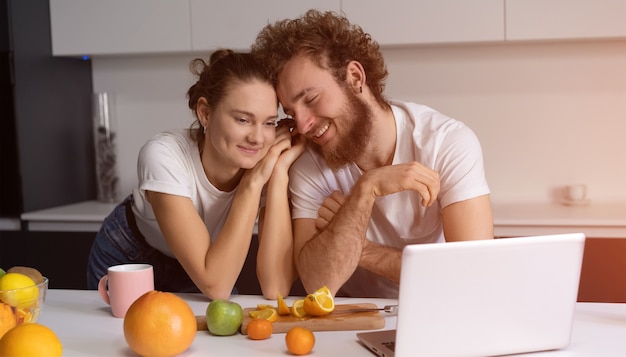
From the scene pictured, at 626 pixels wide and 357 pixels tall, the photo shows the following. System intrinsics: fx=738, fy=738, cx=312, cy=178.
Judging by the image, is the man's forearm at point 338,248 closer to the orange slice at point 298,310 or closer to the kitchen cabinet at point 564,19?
the orange slice at point 298,310

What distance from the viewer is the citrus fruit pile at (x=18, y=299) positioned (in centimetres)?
128

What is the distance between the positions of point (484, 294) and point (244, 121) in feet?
3.06

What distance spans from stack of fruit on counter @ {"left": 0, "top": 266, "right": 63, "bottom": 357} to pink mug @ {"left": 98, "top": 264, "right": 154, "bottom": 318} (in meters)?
0.17

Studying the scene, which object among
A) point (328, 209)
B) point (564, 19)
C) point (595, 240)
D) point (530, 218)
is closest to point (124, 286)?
point (328, 209)

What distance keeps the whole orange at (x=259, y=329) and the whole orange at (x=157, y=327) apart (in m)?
0.13

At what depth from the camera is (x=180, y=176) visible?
74.5 inches

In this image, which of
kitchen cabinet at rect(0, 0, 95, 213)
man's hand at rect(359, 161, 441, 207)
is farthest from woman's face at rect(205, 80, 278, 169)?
kitchen cabinet at rect(0, 0, 95, 213)

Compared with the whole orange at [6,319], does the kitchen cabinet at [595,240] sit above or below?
below

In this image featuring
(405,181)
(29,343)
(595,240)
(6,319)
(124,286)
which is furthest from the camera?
(595,240)

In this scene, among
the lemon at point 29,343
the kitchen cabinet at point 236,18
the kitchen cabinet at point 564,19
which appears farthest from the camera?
the kitchen cabinet at point 236,18

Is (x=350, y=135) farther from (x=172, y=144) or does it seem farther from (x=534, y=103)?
(x=534, y=103)

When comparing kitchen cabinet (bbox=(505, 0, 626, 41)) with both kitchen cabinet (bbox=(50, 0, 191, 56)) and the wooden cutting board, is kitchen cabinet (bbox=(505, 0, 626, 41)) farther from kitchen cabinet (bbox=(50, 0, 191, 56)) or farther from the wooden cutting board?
the wooden cutting board

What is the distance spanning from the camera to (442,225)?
6.79 feet

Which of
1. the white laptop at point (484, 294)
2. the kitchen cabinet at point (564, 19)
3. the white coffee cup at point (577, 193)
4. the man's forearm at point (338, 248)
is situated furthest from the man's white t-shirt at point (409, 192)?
the white coffee cup at point (577, 193)
